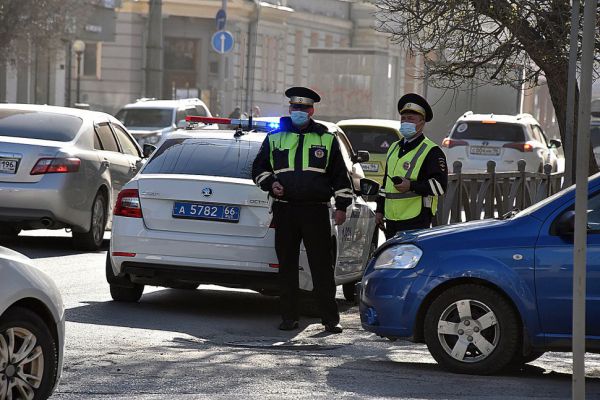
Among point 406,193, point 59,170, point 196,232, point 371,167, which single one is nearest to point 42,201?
point 59,170

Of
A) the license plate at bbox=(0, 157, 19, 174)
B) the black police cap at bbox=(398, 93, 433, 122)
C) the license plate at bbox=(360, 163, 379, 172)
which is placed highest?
the black police cap at bbox=(398, 93, 433, 122)

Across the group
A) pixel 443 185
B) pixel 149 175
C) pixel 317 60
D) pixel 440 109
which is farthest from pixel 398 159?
pixel 317 60

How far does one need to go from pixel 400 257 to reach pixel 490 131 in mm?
20500

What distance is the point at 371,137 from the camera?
1079 inches

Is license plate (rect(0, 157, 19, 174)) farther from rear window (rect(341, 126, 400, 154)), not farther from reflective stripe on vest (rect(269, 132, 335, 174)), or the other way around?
rear window (rect(341, 126, 400, 154))

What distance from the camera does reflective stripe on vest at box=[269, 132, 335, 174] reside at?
11141mm

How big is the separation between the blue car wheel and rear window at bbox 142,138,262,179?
2.85 m

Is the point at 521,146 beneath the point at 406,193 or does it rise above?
above

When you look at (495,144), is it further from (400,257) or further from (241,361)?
(241,361)

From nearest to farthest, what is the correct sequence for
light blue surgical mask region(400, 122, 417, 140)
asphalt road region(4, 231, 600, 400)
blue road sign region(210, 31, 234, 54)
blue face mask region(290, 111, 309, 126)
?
asphalt road region(4, 231, 600, 400) → blue face mask region(290, 111, 309, 126) → light blue surgical mask region(400, 122, 417, 140) → blue road sign region(210, 31, 234, 54)

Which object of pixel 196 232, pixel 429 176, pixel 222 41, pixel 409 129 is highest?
pixel 222 41

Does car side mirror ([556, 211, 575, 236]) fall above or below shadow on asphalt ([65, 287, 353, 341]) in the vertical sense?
above

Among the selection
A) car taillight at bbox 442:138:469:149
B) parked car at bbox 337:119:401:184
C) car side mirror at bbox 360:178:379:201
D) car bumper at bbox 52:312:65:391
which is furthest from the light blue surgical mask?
car taillight at bbox 442:138:469:149

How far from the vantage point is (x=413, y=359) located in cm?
1004
